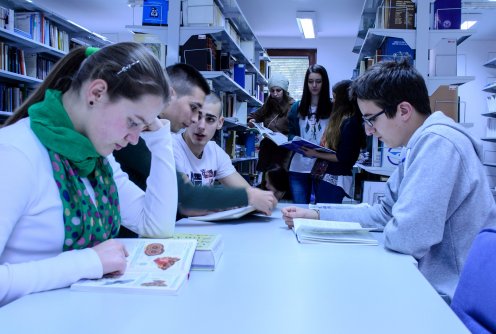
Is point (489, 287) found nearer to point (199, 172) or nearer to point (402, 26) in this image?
point (199, 172)

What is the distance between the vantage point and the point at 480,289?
0.79 m

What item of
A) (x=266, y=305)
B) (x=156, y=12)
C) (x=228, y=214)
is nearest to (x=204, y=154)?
(x=228, y=214)

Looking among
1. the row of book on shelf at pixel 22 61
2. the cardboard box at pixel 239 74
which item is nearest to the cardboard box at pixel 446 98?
the cardboard box at pixel 239 74

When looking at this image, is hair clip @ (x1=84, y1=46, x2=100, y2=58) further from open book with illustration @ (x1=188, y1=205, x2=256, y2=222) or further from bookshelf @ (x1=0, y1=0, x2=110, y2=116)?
bookshelf @ (x1=0, y1=0, x2=110, y2=116)

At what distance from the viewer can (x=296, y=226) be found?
1.43 m

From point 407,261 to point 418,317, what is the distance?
15.7 inches

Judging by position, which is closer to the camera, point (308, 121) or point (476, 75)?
point (308, 121)

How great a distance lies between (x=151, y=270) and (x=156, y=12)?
2.95 meters

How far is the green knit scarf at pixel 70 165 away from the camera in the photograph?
0.96 m

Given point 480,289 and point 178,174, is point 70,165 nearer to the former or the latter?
point 178,174

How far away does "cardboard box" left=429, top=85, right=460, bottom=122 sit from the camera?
3.12 meters

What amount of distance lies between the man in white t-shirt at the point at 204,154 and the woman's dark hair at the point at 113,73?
1012 millimetres

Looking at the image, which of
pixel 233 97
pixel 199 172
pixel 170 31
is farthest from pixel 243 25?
pixel 199 172

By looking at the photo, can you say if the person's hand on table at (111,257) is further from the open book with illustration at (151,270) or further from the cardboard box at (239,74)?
the cardboard box at (239,74)
